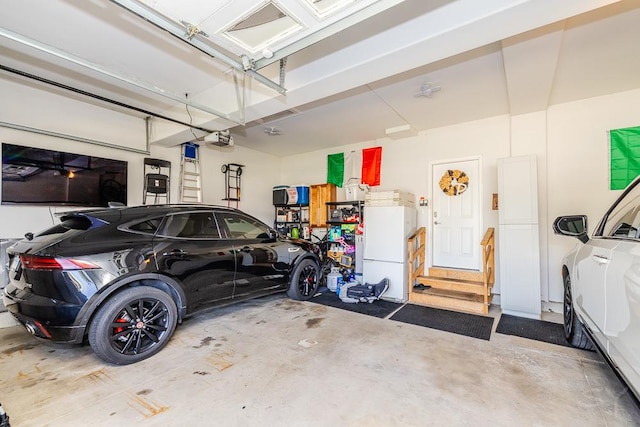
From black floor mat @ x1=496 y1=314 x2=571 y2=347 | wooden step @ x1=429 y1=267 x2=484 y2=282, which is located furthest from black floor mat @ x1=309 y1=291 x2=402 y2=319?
black floor mat @ x1=496 y1=314 x2=571 y2=347

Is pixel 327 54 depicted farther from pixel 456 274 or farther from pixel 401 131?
pixel 456 274

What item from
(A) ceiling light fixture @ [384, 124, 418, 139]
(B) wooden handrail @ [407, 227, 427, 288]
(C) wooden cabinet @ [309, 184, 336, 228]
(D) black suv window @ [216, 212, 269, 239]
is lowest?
(B) wooden handrail @ [407, 227, 427, 288]

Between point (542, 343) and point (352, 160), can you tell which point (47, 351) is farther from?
point (352, 160)

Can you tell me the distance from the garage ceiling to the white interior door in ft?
3.03

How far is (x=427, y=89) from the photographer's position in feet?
12.2

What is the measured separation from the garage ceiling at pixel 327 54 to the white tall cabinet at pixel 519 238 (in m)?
0.96

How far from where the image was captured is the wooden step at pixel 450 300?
3.94m

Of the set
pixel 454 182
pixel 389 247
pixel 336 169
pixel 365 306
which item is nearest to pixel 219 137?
pixel 336 169

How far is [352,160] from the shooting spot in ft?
20.8

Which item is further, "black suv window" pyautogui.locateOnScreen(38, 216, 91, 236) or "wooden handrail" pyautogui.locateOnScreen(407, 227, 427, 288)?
"wooden handrail" pyautogui.locateOnScreen(407, 227, 427, 288)

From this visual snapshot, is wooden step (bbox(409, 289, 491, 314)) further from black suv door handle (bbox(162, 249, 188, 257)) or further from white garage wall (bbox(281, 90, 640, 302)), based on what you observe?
black suv door handle (bbox(162, 249, 188, 257))

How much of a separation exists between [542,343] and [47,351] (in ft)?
15.5

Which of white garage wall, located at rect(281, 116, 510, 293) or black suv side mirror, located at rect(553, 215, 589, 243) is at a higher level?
white garage wall, located at rect(281, 116, 510, 293)

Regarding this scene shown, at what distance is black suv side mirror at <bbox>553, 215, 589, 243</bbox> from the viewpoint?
237 centimetres
